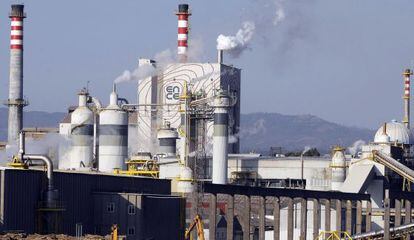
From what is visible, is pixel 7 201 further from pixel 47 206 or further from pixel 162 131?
pixel 162 131

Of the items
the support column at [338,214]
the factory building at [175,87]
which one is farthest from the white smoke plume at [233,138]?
the support column at [338,214]

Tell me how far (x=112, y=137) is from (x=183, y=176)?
39.7ft

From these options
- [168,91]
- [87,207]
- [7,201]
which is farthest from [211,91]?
[7,201]

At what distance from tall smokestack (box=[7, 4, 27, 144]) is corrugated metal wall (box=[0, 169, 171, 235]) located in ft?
100

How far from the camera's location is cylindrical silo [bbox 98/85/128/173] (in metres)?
81.6

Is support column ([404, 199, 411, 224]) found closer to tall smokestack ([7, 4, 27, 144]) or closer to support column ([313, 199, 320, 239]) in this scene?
support column ([313, 199, 320, 239])

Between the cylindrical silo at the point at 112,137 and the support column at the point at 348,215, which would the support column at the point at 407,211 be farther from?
the cylindrical silo at the point at 112,137

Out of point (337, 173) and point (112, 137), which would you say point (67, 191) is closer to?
point (112, 137)

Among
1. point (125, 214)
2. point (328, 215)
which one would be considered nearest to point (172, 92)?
point (328, 215)

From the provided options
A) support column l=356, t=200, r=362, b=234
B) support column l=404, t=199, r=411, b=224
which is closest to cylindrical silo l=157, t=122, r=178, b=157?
support column l=356, t=200, r=362, b=234

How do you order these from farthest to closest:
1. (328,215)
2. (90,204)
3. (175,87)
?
(175,87) < (328,215) < (90,204)

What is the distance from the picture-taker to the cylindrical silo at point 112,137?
8156 centimetres

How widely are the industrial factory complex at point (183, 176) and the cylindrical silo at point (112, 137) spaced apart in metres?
0.08

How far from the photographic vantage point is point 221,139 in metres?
88.1
